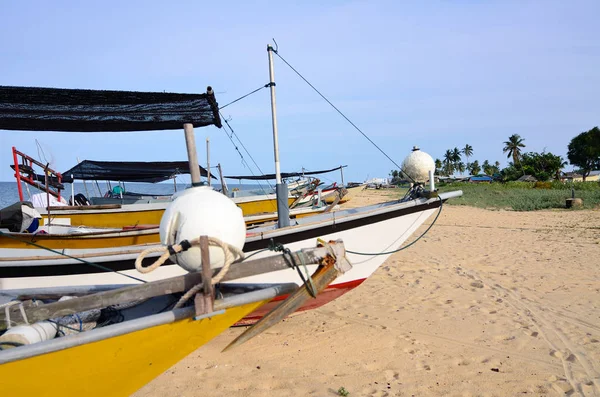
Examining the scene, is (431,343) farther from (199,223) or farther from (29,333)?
(29,333)

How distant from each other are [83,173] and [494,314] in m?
11.3

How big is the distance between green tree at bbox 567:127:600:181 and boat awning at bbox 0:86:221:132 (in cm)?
5912

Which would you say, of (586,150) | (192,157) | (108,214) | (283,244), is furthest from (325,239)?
(586,150)

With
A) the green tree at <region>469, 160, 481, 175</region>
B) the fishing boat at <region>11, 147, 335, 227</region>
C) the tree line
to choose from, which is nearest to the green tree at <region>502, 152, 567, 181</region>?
the tree line

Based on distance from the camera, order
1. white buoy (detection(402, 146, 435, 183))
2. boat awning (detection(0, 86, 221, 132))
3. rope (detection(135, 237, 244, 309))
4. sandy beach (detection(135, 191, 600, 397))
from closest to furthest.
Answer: rope (detection(135, 237, 244, 309)) < sandy beach (detection(135, 191, 600, 397)) < white buoy (detection(402, 146, 435, 183)) < boat awning (detection(0, 86, 221, 132))

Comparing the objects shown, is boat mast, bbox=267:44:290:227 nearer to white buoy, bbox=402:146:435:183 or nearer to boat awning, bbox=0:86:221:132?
boat awning, bbox=0:86:221:132

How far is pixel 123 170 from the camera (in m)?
12.7

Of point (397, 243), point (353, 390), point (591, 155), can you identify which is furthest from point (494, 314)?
point (591, 155)

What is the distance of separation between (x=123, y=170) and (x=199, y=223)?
11.0 m

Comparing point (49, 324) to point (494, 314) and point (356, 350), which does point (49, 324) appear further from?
point (494, 314)

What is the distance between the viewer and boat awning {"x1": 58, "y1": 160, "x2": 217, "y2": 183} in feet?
40.3

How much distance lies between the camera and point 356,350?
15.9 feet

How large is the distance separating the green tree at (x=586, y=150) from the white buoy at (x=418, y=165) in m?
58.2

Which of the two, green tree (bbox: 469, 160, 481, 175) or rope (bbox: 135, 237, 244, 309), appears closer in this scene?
rope (bbox: 135, 237, 244, 309)
